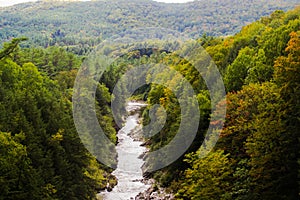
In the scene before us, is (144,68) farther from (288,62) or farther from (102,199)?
(288,62)

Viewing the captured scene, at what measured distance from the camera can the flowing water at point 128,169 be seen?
53.5 m

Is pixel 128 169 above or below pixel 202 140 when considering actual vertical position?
above

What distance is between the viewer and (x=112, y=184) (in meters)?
56.2

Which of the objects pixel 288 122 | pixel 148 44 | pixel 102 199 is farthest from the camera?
pixel 148 44

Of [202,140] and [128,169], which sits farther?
[128,169]

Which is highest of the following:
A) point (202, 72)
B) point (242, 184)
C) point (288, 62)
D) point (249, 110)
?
point (202, 72)

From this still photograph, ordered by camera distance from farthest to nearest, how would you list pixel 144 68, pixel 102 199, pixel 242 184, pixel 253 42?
pixel 144 68
pixel 253 42
pixel 102 199
pixel 242 184

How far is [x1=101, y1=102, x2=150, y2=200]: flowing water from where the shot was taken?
5347 centimetres

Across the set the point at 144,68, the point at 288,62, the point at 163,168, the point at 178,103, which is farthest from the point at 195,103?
the point at 144,68

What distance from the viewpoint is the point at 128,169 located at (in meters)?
64.9

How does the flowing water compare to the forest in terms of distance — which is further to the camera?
the flowing water

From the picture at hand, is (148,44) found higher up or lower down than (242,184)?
higher up

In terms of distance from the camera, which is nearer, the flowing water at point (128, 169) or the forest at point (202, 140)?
the forest at point (202, 140)

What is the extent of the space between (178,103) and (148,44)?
464 feet
